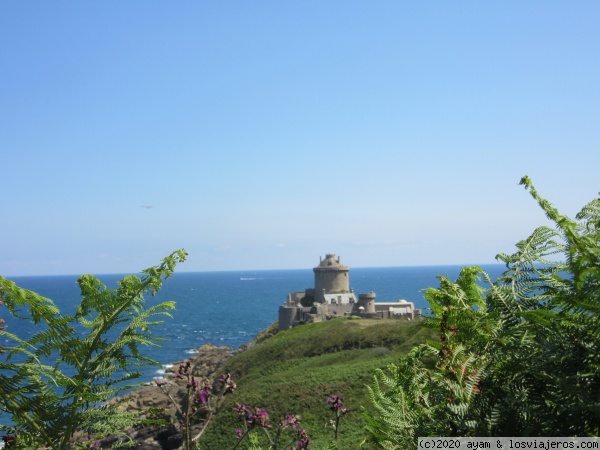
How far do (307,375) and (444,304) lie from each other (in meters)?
35.0

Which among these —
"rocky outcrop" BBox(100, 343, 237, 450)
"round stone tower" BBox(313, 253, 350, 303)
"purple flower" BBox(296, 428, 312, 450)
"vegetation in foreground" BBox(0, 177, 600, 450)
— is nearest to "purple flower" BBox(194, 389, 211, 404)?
"rocky outcrop" BBox(100, 343, 237, 450)

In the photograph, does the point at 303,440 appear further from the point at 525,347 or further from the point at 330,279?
the point at 330,279

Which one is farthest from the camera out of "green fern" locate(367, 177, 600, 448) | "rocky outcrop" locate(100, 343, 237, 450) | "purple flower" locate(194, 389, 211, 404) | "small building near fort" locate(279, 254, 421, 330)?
"small building near fort" locate(279, 254, 421, 330)

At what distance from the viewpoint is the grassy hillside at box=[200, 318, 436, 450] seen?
2659cm

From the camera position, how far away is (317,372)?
117 feet

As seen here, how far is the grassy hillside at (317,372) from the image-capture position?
26594 mm

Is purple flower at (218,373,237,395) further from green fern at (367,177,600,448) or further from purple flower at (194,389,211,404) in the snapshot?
green fern at (367,177,600,448)

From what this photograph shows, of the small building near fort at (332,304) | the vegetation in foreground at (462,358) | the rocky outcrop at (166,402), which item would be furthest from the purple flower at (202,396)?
the small building near fort at (332,304)

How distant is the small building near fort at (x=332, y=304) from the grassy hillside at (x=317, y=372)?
22.8ft

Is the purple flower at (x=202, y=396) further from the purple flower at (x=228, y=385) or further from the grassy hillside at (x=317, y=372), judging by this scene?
the grassy hillside at (x=317, y=372)

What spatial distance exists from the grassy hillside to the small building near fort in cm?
695

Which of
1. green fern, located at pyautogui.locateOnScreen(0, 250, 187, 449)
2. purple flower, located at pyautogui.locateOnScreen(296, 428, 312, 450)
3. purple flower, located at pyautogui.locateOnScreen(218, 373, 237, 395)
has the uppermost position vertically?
green fern, located at pyautogui.locateOnScreen(0, 250, 187, 449)

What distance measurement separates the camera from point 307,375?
35.8m

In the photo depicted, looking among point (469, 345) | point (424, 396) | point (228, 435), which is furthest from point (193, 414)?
point (228, 435)
